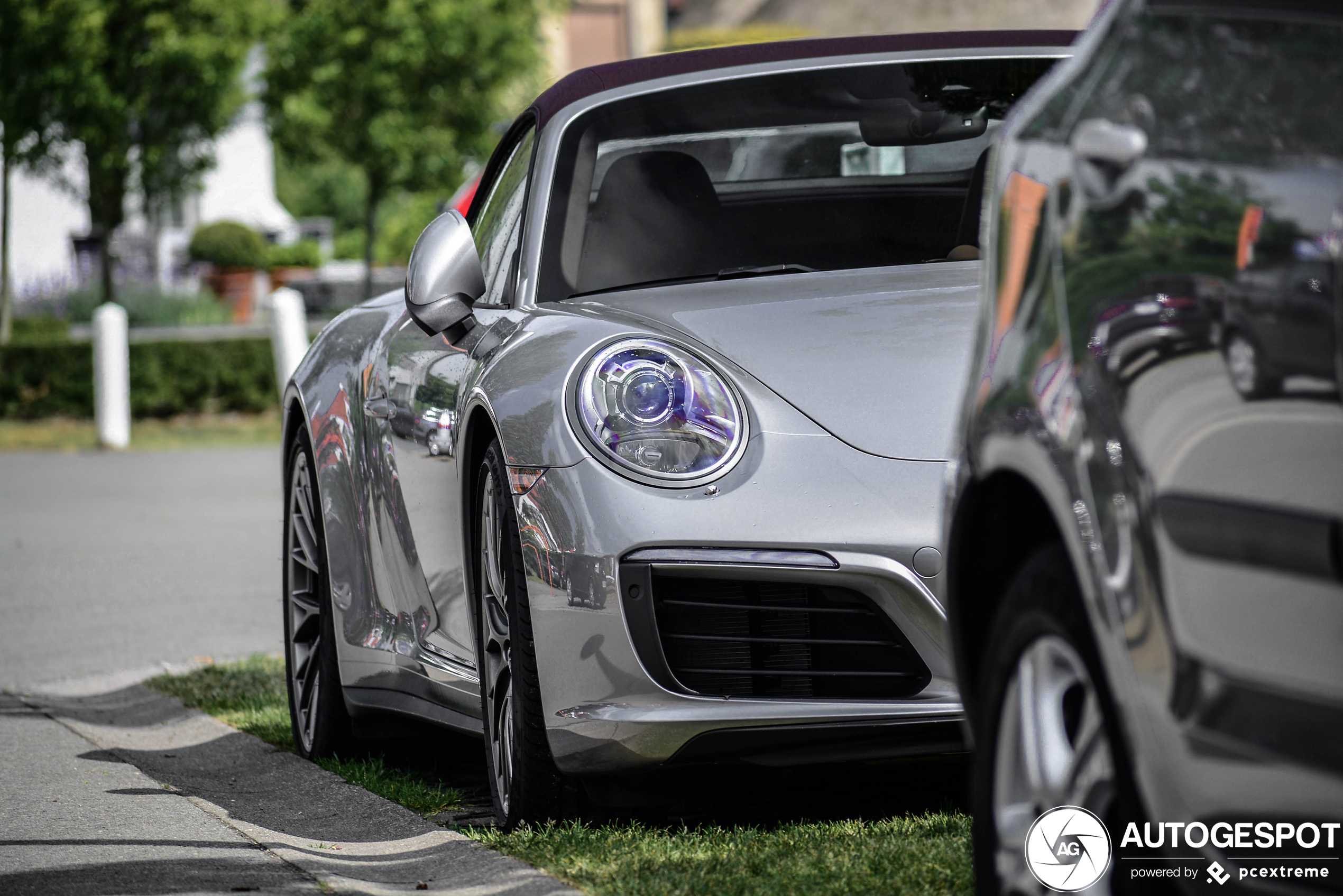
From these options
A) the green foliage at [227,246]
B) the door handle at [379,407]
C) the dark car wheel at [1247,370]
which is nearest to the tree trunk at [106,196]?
the door handle at [379,407]

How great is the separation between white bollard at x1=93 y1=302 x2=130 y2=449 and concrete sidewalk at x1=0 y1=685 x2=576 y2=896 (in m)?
12.7

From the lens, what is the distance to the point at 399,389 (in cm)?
466

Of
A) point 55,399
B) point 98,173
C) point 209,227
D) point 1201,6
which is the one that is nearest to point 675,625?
point 1201,6

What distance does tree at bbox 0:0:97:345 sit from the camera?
21422 mm

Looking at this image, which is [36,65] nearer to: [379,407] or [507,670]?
[379,407]

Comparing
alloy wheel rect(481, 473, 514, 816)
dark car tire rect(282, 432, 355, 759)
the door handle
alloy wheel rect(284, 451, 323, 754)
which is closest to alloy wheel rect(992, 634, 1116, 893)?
alloy wheel rect(481, 473, 514, 816)

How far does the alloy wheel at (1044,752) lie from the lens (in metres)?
2.30

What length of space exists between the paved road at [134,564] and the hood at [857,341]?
3.96 metres

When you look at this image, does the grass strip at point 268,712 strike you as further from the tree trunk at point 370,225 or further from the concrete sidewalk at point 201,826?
the tree trunk at point 370,225

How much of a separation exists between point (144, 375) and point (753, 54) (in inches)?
613

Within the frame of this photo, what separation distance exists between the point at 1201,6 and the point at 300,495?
362cm

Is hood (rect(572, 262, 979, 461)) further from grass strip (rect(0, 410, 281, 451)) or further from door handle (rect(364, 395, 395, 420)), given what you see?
grass strip (rect(0, 410, 281, 451))

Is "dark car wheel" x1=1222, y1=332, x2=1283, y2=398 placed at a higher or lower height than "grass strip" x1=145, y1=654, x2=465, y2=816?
higher

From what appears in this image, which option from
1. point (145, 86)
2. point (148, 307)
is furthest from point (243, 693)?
point (148, 307)
